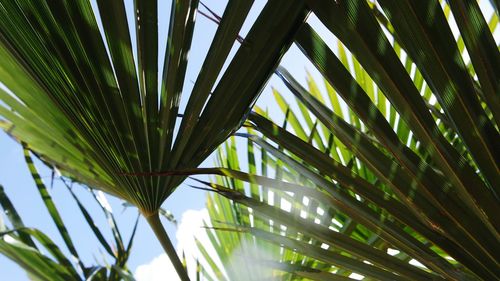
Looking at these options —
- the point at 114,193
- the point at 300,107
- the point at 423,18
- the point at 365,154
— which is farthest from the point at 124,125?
the point at 300,107

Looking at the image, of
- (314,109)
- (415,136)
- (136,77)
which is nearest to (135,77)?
(136,77)

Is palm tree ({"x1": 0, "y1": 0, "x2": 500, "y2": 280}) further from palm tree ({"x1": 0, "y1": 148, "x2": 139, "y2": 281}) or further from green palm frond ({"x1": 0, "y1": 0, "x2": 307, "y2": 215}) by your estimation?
palm tree ({"x1": 0, "y1": 148, "x2": 139, "y2": 281})

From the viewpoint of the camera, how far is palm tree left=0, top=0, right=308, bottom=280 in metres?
0.96

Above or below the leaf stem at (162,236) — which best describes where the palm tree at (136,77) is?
above

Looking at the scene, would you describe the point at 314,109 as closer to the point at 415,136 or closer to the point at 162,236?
the point at 415,136

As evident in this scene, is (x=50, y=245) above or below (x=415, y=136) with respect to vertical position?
below

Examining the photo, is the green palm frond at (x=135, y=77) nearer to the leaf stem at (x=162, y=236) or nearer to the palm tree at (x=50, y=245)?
the leaf stem at (x=162, y=236)

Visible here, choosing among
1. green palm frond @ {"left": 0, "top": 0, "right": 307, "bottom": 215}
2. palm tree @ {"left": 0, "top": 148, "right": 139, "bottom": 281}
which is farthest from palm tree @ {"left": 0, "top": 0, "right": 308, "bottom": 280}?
palm tree @ {"left": 0, "top": 148, "right": 139, "bottom": 281}

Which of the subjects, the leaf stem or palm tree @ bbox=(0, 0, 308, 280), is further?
the leaf stem

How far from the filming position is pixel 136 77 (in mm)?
1053

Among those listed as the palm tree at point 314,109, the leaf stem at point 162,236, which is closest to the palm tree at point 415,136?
the palm tree at point 314,109

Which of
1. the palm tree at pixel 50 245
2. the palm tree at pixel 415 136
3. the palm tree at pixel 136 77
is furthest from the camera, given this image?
the palm tree at pixel 50 245

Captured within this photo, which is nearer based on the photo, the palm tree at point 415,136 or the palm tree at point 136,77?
the palm tree at point 415,136

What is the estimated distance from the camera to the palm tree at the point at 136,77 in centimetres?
96
